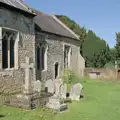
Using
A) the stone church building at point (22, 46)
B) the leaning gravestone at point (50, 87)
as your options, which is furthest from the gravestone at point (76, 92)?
the stone church building at point (22, 46)

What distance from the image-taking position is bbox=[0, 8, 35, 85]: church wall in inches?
589

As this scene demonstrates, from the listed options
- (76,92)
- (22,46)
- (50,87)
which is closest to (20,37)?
(22,46)

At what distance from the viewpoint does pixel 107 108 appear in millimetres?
12133

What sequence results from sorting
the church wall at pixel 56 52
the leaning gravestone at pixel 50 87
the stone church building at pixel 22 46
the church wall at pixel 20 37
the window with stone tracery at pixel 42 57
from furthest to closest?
the church wall at pixel 56 52 < the window with stone tracery at pixel 42 57 < the leaning gravestone at pixel 50 87 < the church wall at pixel 20 37 < the stone church building at pixel 22 46

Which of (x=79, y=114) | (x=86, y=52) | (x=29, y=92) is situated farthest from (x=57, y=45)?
(x=86, y=52)

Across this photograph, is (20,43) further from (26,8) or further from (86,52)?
(86,52)

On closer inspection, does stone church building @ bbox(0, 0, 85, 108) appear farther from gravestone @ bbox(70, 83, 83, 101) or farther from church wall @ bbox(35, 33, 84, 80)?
gravestone @ bbox(70, 83, 83, 101)

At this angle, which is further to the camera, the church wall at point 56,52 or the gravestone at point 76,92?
the church wall at point 56,52

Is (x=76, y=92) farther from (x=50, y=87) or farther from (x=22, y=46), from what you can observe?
(x=22, y=46)

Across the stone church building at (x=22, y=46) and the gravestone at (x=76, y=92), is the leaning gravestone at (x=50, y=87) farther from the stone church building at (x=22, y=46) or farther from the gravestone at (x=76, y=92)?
the stone church building at (x=22, y=46)

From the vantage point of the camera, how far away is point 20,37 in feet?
53.9

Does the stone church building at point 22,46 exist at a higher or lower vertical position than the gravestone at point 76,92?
higher

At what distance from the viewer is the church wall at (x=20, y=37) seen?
15.0 m

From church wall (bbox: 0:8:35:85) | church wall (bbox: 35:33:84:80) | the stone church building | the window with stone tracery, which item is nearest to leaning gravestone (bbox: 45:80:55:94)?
the stone church building
